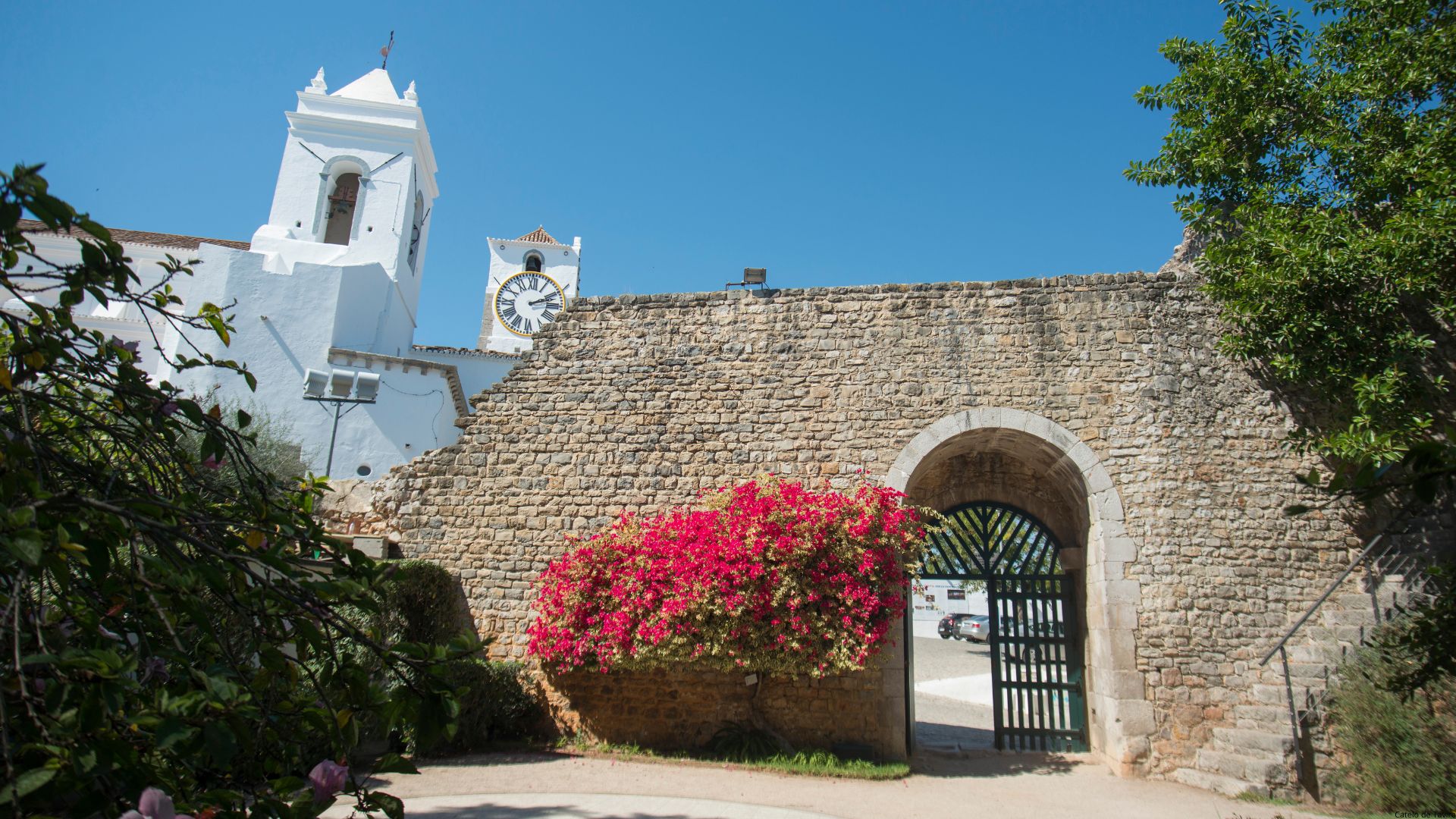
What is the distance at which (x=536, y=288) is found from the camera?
120 ft

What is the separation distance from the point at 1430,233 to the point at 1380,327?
3.35ft

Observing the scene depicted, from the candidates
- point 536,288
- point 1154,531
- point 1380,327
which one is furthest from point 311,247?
point 1380,327

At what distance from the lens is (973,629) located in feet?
84.5

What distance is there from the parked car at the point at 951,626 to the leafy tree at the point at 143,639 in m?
26.4

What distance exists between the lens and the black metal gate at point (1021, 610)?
31.7 feet

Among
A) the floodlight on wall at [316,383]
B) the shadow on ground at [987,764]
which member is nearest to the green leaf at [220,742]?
the shadow on ground at [987,764]

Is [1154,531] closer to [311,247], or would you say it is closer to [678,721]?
[678,721]

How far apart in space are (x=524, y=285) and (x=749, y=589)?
3152 cm

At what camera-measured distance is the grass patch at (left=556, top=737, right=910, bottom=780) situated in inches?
293

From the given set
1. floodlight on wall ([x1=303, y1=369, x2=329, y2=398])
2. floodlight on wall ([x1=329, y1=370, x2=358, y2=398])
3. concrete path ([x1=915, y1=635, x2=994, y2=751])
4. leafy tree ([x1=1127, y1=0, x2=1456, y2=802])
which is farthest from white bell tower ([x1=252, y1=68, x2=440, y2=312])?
leafy tree ([x1=1127, y1=0, x2=1456, y2=802])

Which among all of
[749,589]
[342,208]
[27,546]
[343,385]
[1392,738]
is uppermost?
[342,208]

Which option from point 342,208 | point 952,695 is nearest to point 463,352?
point 342,208

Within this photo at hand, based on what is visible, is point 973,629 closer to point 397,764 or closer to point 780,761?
point 780,761

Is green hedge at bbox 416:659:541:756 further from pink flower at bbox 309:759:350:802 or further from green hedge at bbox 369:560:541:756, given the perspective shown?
pink flower at bbox 309:759:350:802
